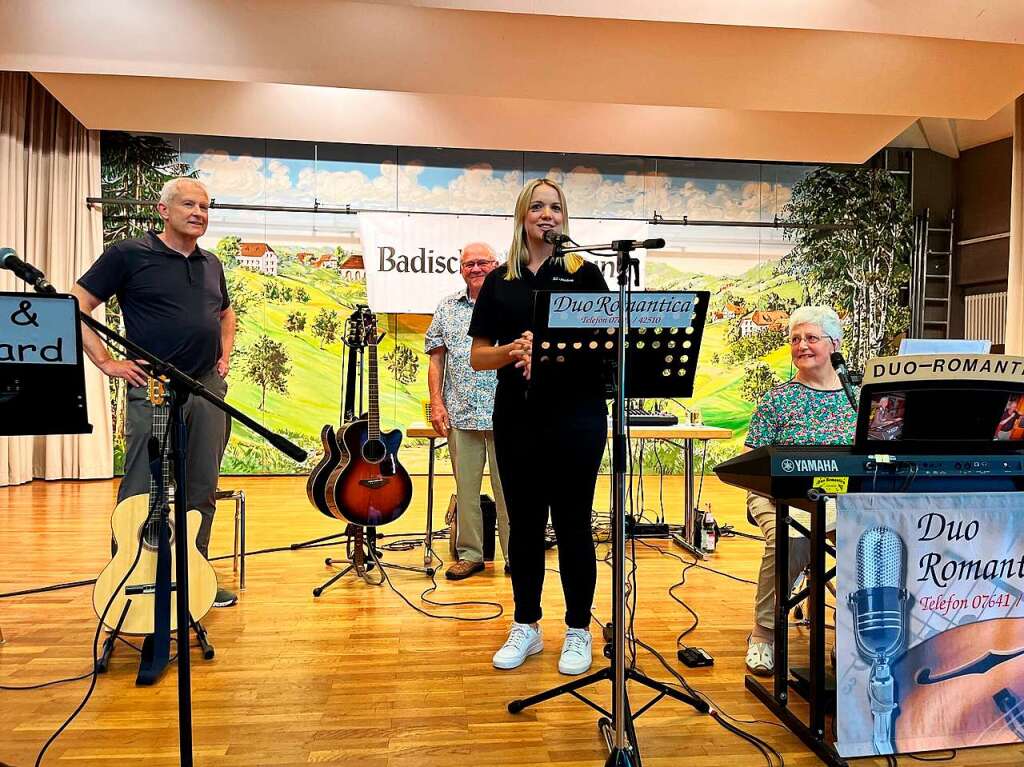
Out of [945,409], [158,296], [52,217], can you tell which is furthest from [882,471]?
[52,217]

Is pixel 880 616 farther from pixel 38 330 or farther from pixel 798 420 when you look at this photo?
pixel 38 330

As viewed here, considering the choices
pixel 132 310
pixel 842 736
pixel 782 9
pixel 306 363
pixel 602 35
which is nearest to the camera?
pixel 842 736

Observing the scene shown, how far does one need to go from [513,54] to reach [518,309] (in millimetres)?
2849

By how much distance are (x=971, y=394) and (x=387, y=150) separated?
19.9 ft

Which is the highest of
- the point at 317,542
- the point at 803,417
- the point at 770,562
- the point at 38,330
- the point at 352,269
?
the point at 352,269

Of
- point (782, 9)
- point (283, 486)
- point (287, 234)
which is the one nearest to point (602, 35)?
point (782, 9)

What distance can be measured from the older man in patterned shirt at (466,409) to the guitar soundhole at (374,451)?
1.48 ft

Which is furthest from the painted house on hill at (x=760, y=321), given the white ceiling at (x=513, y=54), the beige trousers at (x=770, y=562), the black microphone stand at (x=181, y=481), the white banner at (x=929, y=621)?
the black microphone stand at (x=181, y=481)

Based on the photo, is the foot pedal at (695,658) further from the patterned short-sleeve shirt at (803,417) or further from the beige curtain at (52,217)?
the beige curtain at (52,217)

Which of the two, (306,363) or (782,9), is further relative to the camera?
(306,363)

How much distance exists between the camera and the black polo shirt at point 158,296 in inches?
112

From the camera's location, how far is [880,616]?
192 cm

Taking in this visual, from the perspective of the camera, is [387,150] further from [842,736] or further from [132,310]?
[842,736]

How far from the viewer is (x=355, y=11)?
174 inches
